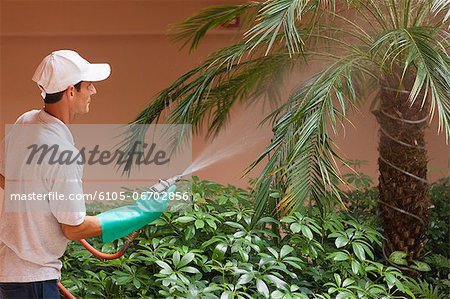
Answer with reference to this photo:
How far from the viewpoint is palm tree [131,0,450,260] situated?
13.0ft

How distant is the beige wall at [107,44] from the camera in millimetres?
6340

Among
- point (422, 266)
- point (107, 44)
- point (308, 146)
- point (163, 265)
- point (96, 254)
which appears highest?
point (107, 44)

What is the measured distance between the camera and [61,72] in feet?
9.71

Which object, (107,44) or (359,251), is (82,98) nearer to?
(359,251)

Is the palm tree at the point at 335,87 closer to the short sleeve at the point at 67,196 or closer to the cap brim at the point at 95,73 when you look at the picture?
the cap brim at the point at 95,73

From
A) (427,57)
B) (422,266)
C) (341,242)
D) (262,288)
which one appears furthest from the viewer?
(422,266)

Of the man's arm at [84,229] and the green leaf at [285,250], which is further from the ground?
the man's arm at [84,229]

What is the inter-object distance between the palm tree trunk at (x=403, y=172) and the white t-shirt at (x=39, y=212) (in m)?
2.21

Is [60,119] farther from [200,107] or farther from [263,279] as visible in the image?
[200,107]

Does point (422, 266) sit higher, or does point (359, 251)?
point (359, 251)

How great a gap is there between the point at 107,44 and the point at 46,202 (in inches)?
146

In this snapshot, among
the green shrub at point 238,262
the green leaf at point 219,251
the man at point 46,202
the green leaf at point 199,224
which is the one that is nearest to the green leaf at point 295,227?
the green shrub at point 238,262

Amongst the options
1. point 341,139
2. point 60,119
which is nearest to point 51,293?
point 60,119

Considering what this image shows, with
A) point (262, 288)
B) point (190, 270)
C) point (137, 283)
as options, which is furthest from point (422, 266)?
point (137, 283)
